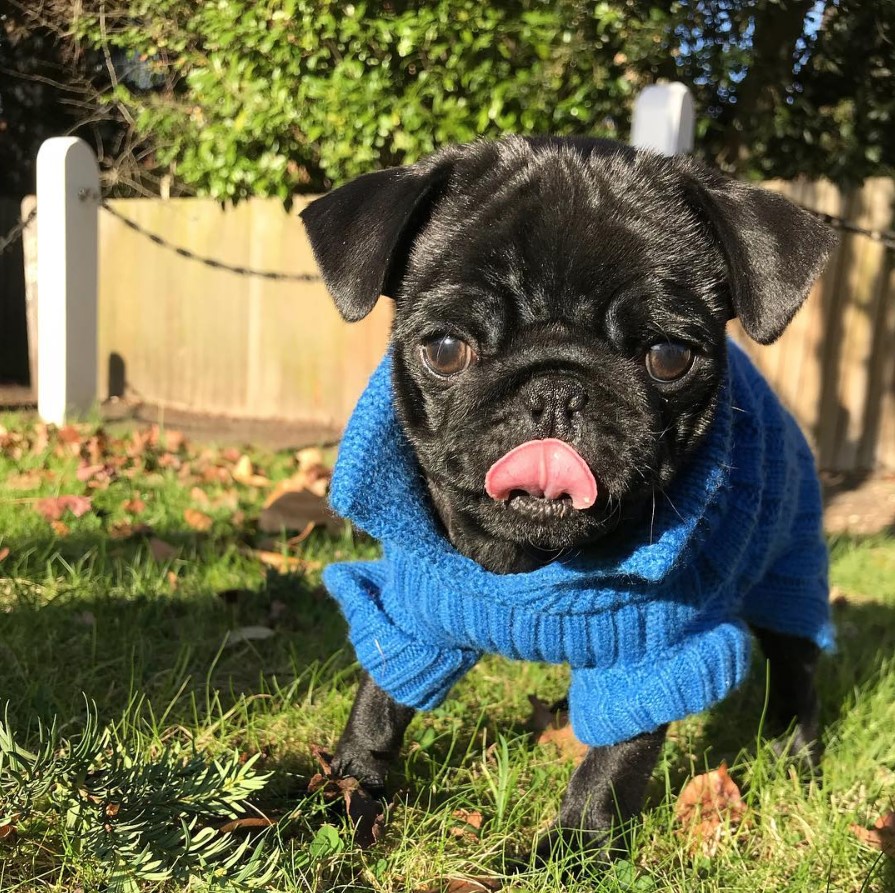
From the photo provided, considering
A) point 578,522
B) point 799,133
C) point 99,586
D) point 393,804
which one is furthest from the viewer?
point 799,133

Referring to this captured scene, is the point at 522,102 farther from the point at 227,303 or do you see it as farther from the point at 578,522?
the point at 578,522

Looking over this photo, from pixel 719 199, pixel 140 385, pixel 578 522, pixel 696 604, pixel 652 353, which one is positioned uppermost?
pixel 719 199

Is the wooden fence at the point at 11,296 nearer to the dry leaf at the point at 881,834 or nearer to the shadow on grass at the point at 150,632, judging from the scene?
the shadow on grass at the point at 150,632

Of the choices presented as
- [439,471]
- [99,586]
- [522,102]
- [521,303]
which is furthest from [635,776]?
[522,102]

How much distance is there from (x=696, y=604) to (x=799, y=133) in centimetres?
580

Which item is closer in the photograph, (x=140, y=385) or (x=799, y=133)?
(x=799, y=133)

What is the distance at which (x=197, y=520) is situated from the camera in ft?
13.2

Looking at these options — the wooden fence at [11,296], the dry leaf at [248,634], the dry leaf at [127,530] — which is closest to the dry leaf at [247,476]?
→ the dry leaf at [127,530]

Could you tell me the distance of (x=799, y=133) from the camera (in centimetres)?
682

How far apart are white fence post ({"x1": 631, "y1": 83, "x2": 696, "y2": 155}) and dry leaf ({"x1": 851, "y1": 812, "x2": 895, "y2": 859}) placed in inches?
145

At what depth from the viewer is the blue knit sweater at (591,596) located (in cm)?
203

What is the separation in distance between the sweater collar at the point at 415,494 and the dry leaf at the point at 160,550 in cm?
158

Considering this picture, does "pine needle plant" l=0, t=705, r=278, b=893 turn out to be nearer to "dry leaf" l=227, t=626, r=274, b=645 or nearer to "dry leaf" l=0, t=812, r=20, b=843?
"dry leaf" l=0, t=812, r=20, b=843

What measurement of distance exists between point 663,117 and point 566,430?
372 centimetres
